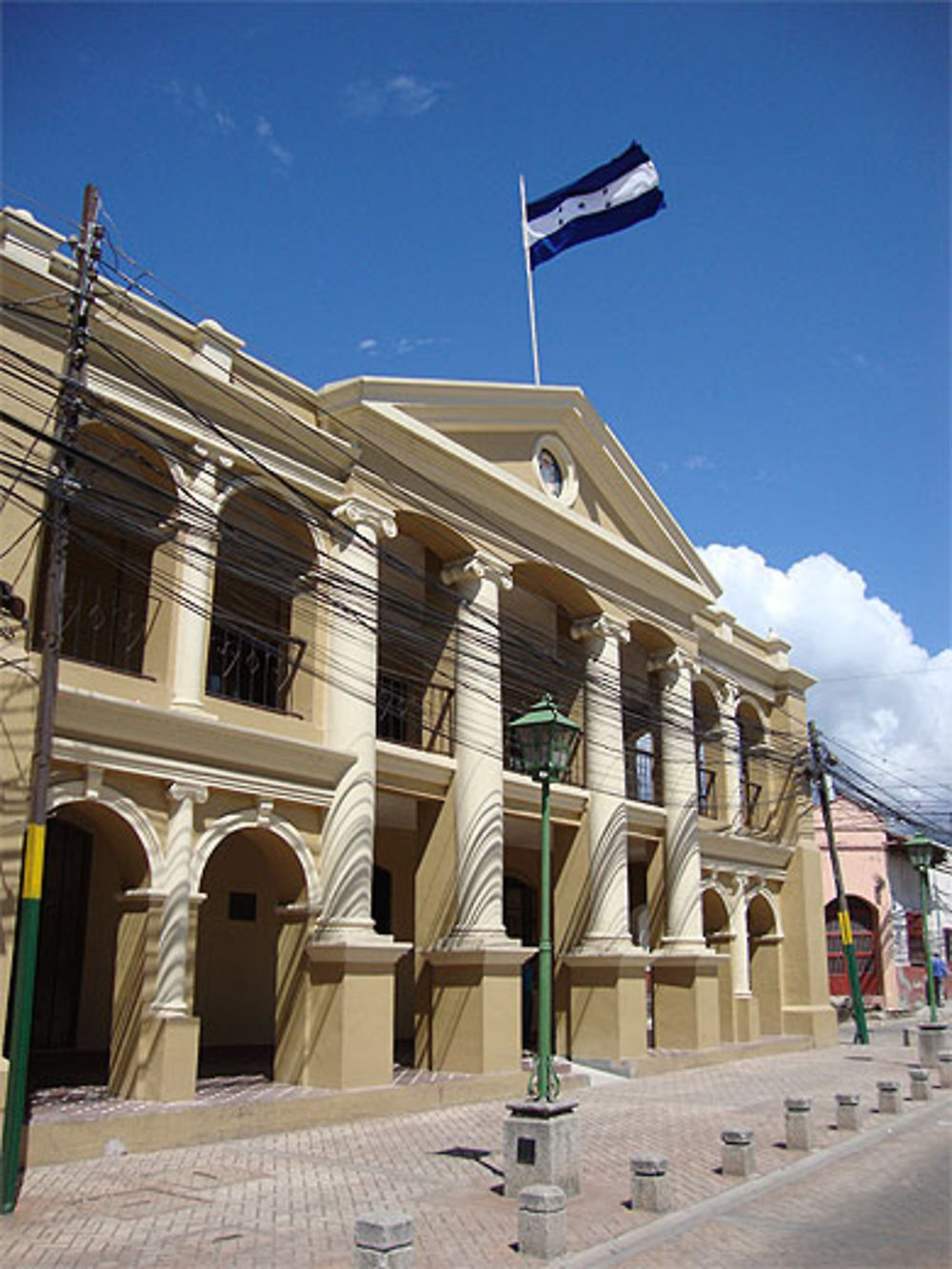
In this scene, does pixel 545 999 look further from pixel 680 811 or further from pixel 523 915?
pixel 523 915

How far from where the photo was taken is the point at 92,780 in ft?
41.4

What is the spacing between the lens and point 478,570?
18.3 m

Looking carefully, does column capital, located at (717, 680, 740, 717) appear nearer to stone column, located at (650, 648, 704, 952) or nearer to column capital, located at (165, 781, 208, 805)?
stone column, located at (650, 648, 704, 952)

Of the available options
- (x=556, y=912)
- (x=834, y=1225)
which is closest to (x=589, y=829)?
(x=556, y=912)

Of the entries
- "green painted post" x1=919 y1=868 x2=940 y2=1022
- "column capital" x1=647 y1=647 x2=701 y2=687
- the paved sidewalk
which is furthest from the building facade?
the paved sidewalk

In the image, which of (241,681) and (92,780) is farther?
(241,681)

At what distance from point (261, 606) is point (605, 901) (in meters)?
7.73

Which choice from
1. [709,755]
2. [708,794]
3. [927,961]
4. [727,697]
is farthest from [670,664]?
[927,961]

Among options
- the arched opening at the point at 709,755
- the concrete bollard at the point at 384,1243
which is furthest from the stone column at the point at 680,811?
the concrete bollard at the point at 384,1243

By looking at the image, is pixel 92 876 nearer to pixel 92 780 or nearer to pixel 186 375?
pixel 92 780

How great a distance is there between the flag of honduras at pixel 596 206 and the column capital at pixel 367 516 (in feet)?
21.2

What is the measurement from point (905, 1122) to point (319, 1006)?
7.30 meters

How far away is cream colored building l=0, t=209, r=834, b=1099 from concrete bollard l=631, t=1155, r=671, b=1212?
17.8 ft

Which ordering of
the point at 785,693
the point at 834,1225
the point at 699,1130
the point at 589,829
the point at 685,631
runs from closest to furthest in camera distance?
the point at 834,1225
the point at 699,1130
the point at 589,829
the point at 685,631
the point at 785,693
